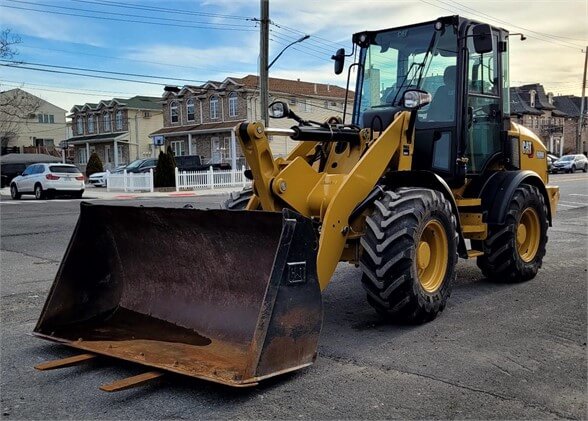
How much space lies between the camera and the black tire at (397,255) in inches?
196

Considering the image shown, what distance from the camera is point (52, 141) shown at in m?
70.4

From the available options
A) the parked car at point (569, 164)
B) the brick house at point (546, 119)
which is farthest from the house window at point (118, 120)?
the brick house at point (546, 119)

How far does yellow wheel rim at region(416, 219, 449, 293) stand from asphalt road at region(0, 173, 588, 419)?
0.37 metres

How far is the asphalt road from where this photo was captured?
3.73 meters

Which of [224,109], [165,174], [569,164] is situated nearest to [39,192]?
[165,174]

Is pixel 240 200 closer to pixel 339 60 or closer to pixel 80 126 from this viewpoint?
pixel 339 60

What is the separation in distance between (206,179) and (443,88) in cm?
2376

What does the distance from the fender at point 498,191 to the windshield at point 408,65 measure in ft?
3.37

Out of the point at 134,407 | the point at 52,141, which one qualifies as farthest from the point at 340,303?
the point at 52,141

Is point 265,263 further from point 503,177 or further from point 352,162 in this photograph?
point 503,177

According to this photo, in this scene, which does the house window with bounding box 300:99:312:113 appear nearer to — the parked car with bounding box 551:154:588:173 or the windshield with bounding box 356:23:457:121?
the parked car with bounding box 551:154:588:173

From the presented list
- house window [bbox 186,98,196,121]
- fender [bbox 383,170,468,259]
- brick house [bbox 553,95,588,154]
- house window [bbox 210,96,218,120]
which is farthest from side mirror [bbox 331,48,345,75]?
brick house [bbox 553,95,588,154]

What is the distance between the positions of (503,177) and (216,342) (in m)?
4.14

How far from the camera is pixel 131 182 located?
28766 mm
